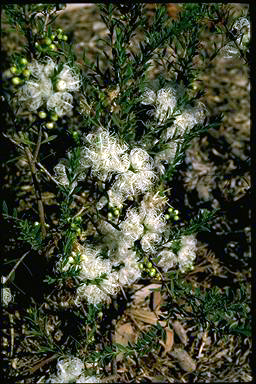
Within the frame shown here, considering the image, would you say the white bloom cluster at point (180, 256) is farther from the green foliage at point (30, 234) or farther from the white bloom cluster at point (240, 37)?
the white bloom cluster at point (240, 37)

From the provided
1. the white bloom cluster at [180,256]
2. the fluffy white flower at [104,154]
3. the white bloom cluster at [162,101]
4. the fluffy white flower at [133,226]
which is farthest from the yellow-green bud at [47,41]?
the white bloom cluster at [180,256]

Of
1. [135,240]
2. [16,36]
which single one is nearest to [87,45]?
[16,36]

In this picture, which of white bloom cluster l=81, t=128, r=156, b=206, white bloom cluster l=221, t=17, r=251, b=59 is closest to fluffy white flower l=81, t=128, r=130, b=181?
white bloom cluster l=81, t=128, r=156, b=206

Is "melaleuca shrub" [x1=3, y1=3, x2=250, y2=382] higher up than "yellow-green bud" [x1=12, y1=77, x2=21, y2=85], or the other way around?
"yellow-green bud" [x1=12, y1=77, x2=21, y2=85]

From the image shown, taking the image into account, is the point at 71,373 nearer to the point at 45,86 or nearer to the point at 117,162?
the point at 117,162

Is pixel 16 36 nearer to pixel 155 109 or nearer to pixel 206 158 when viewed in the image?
pixel 206 158

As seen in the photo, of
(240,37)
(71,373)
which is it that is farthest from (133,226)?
(240,37)

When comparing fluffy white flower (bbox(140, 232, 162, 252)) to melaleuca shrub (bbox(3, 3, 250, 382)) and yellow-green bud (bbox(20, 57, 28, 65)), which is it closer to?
melaleuca shrub (bbox(3, 3, 250, 382))
